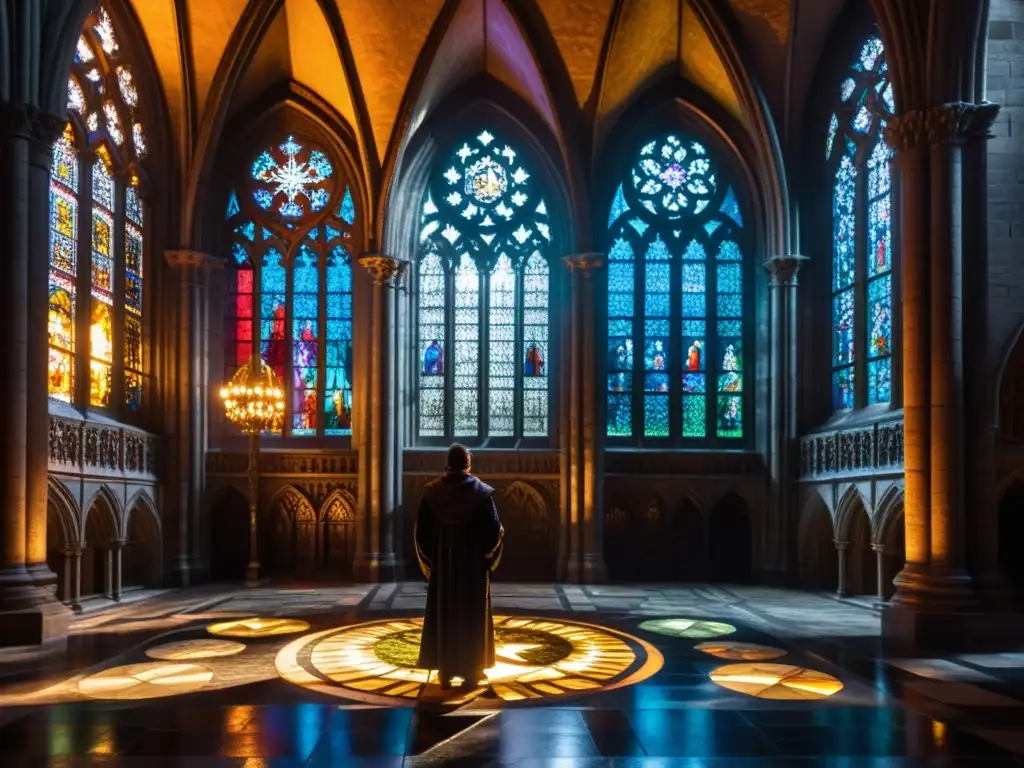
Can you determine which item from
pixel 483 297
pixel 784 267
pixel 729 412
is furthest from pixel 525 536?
pixel 784 267

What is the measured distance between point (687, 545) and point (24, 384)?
1332 cm

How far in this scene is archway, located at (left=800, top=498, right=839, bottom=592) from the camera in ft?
59.6

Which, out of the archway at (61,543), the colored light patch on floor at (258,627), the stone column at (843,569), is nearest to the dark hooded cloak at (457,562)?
the colored light patch on floor at (258,627)

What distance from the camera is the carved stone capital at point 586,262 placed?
19.6 m

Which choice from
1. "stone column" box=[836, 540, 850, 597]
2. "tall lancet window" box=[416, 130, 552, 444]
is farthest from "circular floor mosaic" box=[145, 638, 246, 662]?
"stone column" box=[836, 540, 850, 597]

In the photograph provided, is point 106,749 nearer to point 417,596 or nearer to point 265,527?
point 417,596

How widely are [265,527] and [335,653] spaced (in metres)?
10.5

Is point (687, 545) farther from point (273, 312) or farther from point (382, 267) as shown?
point (273, 312)

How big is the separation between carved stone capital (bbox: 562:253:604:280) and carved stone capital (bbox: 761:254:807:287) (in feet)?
11.0

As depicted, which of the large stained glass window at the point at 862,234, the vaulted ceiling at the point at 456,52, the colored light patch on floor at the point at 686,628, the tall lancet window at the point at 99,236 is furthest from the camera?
the vaulted ceiling at the point at 456,52

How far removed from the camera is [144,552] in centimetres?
1808

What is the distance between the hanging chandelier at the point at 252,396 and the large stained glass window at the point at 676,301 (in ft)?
23.5

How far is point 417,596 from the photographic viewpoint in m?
16.3

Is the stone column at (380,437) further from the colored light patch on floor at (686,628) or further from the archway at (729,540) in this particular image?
the colored light patch on floor at (686,628)
